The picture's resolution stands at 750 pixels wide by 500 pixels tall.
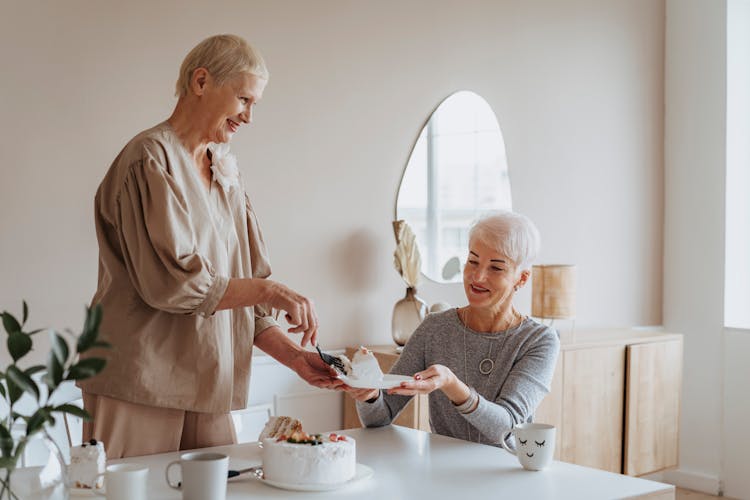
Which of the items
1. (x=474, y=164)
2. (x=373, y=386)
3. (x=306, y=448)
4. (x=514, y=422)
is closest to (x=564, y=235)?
(x=474, y=164)

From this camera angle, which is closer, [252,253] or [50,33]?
[252,253]

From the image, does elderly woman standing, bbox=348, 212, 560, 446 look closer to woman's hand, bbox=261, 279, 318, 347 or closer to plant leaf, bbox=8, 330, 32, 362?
woman's hand, bbox=261, 279, 318, 347

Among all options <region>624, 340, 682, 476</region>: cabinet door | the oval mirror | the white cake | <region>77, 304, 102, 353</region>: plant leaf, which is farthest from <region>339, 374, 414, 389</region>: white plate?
<region>624, 340, 682, 476</region>: cabinet door

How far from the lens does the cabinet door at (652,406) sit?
4.23m

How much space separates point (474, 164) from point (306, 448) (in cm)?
262

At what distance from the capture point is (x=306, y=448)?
5.57 feet

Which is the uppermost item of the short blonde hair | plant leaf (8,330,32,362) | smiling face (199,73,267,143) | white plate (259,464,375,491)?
the short blonde hair

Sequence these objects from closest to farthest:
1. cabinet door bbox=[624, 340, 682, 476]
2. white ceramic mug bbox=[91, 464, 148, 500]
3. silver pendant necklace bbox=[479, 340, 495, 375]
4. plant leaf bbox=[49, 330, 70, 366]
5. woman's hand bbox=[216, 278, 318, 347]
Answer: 1. plant leaf bbox=[49, 330, 70, 366]
2. white ceramic mug bbox=[91, 464, 148, 500]
3. woman's hand bbox=[216, 278, 318, 347]
4. silver pendant necklace bbox=[479, 340, 495, 375]
5. cabinet door bbox=[624, 340, 682, 476]

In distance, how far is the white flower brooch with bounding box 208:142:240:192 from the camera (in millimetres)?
2166

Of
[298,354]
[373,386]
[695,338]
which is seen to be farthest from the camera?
[695,338]

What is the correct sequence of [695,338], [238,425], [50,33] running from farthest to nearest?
[695,338] < [238,425] < [50,33]

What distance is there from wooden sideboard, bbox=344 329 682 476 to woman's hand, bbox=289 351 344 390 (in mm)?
1393

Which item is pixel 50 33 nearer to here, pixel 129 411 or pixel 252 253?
pixel 252 253

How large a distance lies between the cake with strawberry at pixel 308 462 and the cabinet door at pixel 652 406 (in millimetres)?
2768
